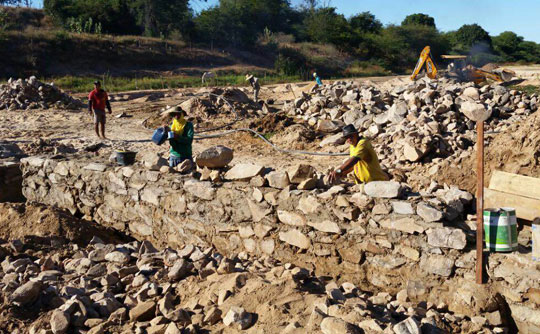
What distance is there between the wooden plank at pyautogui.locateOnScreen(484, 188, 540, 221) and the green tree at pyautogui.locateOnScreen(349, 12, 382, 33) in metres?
48.3

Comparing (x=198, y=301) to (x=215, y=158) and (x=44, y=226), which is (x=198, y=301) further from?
(x=44, y=226)

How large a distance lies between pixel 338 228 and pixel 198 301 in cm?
157

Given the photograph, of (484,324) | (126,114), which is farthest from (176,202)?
(126,114)

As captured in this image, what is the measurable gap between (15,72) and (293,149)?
2072 cm

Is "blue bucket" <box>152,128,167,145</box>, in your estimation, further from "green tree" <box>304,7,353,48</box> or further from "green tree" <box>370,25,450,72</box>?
"green tree" <box>304,7,353,48</box>

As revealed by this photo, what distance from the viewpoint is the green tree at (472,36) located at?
53819 mm

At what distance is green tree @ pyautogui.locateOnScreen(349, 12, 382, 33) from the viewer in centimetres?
5159

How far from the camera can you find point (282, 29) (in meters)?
51.6

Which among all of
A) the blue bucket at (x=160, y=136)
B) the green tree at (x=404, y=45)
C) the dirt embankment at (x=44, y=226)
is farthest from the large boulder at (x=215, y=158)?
the green tree at (x=404, y=45)

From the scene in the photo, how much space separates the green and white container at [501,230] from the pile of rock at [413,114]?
5.82 meters

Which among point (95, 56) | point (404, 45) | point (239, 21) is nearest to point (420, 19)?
point (404, 45)

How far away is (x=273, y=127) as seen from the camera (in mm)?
14297

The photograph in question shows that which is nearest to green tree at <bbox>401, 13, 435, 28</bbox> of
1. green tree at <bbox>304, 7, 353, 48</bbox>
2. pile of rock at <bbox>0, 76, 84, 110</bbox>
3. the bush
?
green tree at <bbox>304, 7, 353, 48</bbox>

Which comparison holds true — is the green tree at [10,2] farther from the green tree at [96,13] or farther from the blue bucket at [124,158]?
the blue bucket at [124,158]
